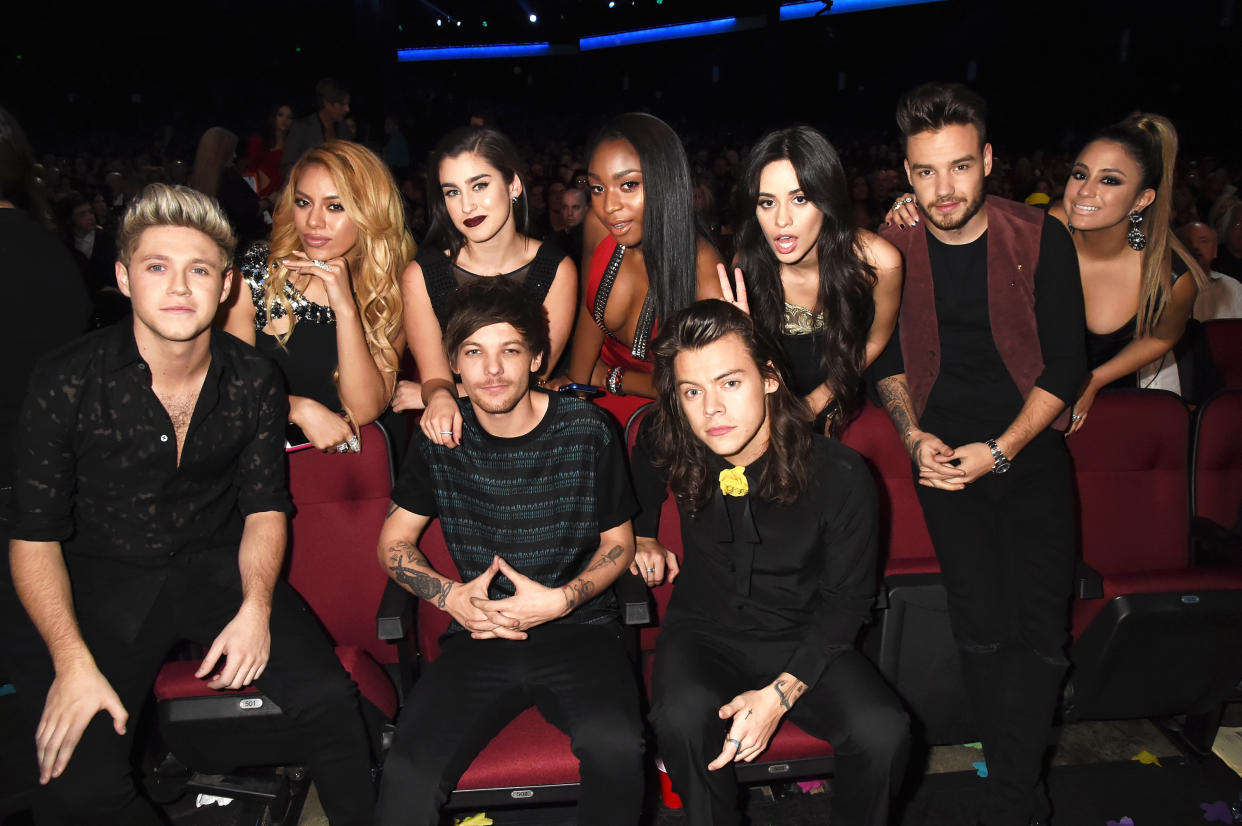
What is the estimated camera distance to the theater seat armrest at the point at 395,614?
6.28 feet

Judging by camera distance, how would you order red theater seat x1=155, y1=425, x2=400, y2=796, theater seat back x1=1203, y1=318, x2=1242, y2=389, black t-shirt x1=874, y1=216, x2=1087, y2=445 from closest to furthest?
1. black t-shirt x1=874, y1=216, x2=1087, y2=445
2. red theater seat x1=155, y1=425, x2=400, y2=796
3. theater seat back x1=1203, y1=318, x2=1242, y2=389

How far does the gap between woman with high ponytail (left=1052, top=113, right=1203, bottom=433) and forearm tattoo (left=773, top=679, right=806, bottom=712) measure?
1.24 metres

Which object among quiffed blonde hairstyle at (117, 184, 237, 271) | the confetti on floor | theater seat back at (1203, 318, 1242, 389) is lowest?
the confetti on floor

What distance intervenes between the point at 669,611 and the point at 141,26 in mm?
17352

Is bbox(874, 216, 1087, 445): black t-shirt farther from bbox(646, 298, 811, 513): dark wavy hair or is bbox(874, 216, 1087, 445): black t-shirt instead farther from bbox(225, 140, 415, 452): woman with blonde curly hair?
bbox(225, 140, 415, 452): woman with blonde curly hair

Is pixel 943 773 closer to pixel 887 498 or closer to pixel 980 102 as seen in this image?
pixel 887 498

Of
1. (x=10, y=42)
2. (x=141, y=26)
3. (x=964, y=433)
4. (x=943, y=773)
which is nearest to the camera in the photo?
(x=964, y=433)

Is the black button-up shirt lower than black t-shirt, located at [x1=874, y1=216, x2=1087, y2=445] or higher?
lower

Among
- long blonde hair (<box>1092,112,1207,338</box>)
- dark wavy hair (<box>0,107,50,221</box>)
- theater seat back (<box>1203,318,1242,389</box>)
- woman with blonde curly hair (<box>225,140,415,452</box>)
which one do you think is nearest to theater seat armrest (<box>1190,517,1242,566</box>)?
long blonde hair (<box>1092,112,1207,338</box>)

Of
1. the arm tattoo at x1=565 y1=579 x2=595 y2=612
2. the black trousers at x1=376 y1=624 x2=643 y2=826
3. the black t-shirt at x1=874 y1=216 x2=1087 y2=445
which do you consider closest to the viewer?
the black trousers at x1=376 y1=624 x2=643 y2=826

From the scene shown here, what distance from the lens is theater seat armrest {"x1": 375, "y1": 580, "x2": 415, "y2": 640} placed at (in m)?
Result: 1.92

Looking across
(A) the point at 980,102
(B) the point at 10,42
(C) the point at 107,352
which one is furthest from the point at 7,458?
(B) the point at 10,42

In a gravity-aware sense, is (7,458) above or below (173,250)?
below

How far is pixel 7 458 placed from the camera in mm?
2055
